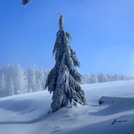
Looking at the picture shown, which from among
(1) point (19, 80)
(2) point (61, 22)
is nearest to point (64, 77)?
(2) point (61, 22)

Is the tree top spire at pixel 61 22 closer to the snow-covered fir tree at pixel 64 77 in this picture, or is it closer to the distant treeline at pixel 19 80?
the snow-covered fir tree at pixel 64 77

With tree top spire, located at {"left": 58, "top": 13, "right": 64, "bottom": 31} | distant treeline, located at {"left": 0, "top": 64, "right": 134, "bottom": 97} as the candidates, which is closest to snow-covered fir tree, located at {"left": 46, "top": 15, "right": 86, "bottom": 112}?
tree top spire, located at {"left": 58, "top": 13, "right": 64, "bottom": 31}

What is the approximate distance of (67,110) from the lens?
18.2m

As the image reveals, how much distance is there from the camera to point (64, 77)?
1967 cm

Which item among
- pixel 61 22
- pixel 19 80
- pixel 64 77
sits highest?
pixel 61 22

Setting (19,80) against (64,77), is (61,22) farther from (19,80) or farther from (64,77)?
(19,80)

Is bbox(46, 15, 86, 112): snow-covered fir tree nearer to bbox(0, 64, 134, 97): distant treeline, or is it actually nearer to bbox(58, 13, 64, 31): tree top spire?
bbox(58, 13, 64, 31): tree top spire

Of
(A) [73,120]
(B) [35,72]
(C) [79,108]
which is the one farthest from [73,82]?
(B) [35,72]

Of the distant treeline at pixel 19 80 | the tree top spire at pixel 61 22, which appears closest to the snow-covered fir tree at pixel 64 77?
the tree top spire at pixel 61 22

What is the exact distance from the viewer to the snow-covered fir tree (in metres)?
19.5

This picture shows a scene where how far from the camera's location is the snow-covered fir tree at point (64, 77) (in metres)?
19.5

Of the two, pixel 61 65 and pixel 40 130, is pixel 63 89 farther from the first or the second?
pixel 40 130

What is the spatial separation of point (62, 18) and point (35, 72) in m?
70.7

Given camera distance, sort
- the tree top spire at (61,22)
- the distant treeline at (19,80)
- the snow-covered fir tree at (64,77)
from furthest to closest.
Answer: the distant treeline at (19,80) → the tree top spire at (61,22) → the snow-covered fir tree at (64,77)
